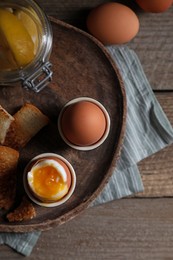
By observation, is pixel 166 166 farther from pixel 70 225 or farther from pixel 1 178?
pixel 1 178

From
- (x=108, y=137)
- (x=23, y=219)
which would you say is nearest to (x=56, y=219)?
(x=23, y=219)

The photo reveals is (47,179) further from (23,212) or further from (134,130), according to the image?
(134,130)

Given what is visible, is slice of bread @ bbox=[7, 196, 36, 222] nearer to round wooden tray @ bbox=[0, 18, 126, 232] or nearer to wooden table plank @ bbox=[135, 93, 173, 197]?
round wooden tray @ bbox=[0, 18, 126, 232]

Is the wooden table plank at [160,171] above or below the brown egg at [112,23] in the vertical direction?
below

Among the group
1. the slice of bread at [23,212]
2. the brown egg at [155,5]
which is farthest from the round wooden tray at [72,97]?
the brown egg at [155,5]

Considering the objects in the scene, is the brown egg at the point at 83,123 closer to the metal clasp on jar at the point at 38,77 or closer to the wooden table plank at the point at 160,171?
Answer: the metal clasp on jar at the point at 38,77

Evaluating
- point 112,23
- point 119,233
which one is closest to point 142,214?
point 119,233

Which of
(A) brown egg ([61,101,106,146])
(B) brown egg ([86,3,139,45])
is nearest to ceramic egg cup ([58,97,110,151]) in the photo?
(A) brown egg ([61,101,106,146])

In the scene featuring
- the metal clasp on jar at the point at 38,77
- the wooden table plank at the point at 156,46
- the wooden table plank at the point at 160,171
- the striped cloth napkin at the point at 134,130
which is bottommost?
the wooden table plank at the point at 160,171
